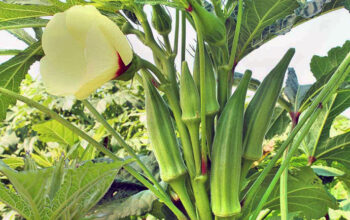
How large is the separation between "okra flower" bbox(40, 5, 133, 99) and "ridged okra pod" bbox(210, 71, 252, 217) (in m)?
0.15

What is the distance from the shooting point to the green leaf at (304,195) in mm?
643

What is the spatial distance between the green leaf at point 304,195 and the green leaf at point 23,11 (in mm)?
427

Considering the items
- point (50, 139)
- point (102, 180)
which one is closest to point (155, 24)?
point (102, 180)

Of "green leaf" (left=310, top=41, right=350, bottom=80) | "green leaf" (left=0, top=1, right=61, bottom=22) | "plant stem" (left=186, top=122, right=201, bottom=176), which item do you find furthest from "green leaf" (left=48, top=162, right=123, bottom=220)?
"green leaf" (left=310, top=41, right=350, bottom=80)

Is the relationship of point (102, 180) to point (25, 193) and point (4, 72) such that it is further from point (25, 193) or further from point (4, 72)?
point (4, 72)

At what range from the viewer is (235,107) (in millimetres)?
481

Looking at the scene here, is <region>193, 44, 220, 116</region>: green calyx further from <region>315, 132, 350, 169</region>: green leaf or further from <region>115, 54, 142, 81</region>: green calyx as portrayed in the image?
<region>315, 132, 350, 169</region>: green leaf

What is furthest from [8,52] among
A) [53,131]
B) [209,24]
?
[53,131]

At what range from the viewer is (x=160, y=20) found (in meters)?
0.48

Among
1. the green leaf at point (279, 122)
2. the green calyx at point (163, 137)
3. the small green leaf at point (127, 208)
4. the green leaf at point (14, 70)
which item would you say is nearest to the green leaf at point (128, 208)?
the small green leaf at point (127, 208)

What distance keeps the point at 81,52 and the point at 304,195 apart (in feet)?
1.57

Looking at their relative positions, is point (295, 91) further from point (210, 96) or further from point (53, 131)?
point (53, 131)

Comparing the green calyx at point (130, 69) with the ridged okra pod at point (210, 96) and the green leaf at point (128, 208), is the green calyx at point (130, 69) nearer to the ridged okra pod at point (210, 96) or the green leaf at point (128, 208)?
the ridged okra pod at point (210, 96)

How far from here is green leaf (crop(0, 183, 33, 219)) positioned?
0.42m
